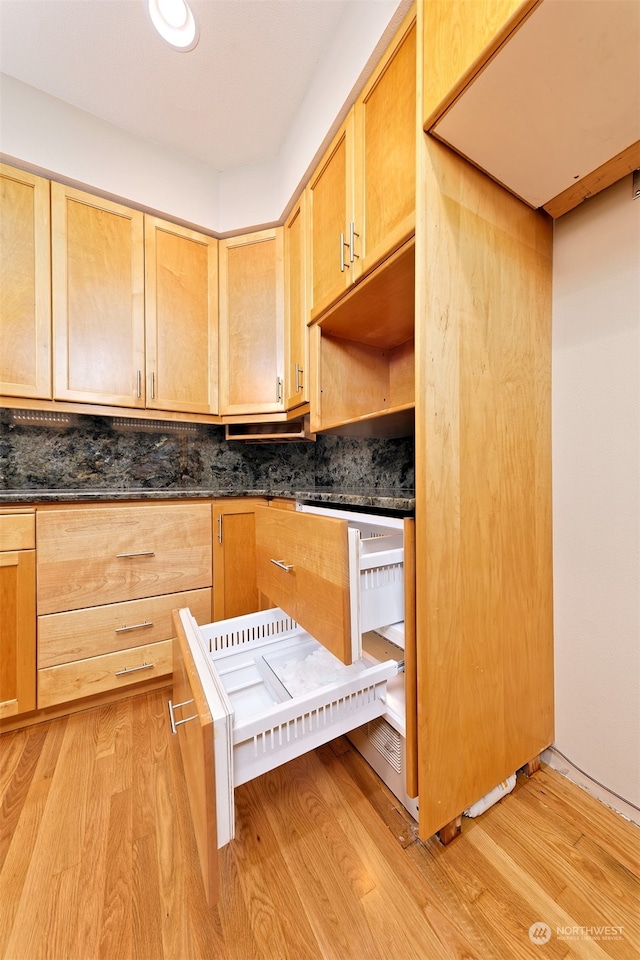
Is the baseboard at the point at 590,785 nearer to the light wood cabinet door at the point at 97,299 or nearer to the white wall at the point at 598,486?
the white wall at the point at 598,486

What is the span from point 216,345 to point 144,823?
180cm

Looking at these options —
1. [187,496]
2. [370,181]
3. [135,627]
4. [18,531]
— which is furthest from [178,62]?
[135,627]

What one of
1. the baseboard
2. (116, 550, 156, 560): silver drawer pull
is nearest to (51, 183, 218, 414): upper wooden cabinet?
(116, 550, 156, 560): silver drawer pull

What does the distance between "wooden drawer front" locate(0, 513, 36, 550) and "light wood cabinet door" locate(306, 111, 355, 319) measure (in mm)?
1288

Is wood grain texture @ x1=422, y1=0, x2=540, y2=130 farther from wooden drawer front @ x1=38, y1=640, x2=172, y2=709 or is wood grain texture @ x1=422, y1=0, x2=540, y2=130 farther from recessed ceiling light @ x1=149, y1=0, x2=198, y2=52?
wooden drawer front @ x1=38, y1=640, x2=172, y2=709

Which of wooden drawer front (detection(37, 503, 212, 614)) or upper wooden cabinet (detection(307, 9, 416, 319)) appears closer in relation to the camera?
upper wooden cabinet (detection(307, 9, 416, 319))

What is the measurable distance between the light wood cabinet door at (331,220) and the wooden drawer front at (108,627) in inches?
51.8

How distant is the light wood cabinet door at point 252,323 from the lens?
5.56ft

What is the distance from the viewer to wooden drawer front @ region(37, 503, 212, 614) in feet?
4.03

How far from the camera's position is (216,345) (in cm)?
175

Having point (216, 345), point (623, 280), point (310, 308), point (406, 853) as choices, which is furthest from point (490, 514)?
point (216, 345)

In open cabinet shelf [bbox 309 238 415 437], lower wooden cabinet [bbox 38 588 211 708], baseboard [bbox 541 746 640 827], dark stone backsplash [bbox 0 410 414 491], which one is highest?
open cabinet shelf [bbox 309 238 415 437]

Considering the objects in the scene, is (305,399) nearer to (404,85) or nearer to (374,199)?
(374,199)

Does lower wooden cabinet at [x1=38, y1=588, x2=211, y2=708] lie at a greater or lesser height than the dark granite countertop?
lesser
